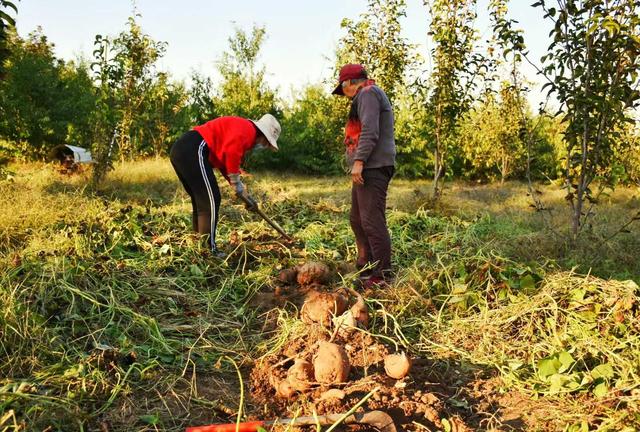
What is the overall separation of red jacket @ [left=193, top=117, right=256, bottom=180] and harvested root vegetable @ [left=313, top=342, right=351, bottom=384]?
2.25 metres

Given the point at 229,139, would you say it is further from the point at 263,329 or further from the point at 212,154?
the point at 263,329

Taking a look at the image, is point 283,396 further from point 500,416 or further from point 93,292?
point 93,292

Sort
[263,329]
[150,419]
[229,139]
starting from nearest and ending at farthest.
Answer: [150,419] < [263,329] < [229,139]

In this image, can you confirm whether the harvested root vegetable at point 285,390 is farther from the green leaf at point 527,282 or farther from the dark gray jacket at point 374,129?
the dark gray jacket at point 374,129

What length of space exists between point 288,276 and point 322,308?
41.1 inches

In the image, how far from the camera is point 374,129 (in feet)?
12.3

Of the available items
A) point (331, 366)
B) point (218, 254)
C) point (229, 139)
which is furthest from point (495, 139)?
point (331, 366)

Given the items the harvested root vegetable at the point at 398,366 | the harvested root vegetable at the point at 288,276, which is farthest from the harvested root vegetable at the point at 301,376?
the harvested root vegetable at the point at 288,276

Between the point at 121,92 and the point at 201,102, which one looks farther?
the point at 201,102

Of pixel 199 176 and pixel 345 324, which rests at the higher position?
pixel 199 176

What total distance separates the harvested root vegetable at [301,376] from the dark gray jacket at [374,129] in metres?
1.83

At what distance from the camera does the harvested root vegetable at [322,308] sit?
112 inches

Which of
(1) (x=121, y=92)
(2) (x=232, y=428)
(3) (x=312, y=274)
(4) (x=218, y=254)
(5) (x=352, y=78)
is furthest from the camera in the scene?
(1) (x=121, y=92)

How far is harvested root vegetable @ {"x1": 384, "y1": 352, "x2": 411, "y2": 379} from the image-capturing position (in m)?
2.40
